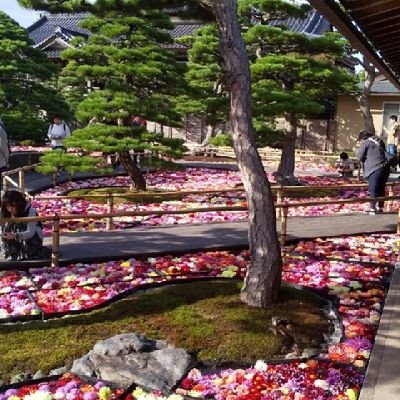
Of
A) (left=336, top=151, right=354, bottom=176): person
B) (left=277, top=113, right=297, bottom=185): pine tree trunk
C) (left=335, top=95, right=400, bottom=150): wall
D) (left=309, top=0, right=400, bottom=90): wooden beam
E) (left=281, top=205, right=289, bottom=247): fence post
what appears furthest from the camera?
(left=335, top=95, right=400, bottom=150): wall

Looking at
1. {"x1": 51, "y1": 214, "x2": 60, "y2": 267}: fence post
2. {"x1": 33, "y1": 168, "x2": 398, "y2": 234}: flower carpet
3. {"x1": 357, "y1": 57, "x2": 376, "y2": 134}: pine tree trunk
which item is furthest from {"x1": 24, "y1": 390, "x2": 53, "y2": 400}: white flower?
{"x1": 357, "y1": 57, "x2": 376, "y2": 134}: pine tree trunk

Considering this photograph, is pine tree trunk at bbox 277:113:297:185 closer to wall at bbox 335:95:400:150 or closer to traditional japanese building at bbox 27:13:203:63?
traditional japanese building at bbox 27:13:203:63

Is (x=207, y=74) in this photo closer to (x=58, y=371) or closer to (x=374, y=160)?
(x=374, y=160)

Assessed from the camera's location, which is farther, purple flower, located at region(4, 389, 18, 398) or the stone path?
the stone path

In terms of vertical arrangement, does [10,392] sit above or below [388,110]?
below

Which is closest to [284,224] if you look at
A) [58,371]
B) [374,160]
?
[374,160]

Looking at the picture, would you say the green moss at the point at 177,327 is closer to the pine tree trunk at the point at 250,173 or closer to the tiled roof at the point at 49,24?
the pine tree trunk at the point at 250,173

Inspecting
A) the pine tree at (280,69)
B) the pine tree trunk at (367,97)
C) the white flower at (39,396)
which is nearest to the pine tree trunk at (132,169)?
the pine tree at (280,69)

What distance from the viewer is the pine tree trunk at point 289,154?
15258mm

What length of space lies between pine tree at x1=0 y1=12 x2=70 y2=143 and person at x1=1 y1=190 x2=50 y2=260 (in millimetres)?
15514

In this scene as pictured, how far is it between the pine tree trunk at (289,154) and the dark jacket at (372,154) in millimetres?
4945

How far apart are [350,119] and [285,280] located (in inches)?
791

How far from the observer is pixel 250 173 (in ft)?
16.2

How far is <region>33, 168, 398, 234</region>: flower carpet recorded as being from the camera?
10430 millimetres
